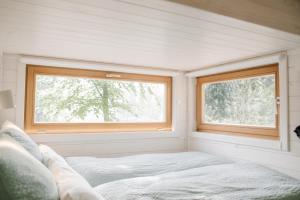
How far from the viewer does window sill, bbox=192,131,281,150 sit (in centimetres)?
242

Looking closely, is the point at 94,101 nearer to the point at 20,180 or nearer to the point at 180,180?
the point at 180,180

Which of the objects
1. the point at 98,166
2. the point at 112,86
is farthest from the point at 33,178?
the point at 112,86

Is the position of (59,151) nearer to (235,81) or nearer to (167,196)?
(167,196)

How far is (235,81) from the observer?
3.03 m

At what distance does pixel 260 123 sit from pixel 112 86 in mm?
1899

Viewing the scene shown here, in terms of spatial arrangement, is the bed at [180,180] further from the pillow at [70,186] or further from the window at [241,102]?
the window at [241,102]

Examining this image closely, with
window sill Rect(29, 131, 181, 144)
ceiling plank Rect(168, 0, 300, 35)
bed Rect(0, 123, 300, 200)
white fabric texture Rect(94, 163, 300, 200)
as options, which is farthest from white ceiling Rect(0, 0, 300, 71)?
white fabric texture Rect(94, 163, 300, 200)

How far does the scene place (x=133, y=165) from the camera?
2285 mm

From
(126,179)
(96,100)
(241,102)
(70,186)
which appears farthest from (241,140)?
(70,186)

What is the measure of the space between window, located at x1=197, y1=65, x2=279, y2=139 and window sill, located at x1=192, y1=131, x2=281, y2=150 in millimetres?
108

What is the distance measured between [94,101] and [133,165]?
120cm

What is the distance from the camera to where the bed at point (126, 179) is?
94 cm

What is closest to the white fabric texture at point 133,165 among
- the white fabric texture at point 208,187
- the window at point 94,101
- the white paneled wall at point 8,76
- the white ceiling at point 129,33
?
the white fabric texture at point 208,187

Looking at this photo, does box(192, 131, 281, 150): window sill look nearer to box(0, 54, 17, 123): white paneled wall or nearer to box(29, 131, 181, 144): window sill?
box(29, 131, 181, 144): window sill
